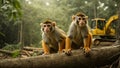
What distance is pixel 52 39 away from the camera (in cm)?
779

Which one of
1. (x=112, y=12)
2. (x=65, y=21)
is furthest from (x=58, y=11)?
(x=112, y=12)

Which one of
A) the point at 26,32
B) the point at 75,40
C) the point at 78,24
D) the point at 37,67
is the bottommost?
the point at 26,32

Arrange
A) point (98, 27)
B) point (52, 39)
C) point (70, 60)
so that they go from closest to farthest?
point (70, 60) < point (52, 39) < point (98, 27)

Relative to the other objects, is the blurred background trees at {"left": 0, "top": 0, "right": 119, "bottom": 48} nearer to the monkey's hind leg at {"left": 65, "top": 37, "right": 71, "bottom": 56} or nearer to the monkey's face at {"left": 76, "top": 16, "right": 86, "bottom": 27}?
the monkey's hind leg at {"left": 65, "top": 37, "right": 71, "bottom": 56}

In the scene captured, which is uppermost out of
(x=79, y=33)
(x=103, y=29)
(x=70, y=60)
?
(x=79, y=33)

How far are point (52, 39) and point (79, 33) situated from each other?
1.15 m

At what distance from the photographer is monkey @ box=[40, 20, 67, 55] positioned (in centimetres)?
748

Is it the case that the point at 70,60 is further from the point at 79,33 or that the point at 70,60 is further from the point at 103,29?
the point at 103,29

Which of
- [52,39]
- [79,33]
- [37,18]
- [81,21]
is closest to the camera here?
[81,21]

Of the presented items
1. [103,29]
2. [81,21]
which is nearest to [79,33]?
[81,21]

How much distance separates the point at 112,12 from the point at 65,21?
37.1 ft

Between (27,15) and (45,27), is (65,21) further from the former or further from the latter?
(45,27)

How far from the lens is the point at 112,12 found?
42500mm

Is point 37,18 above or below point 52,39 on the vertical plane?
below
